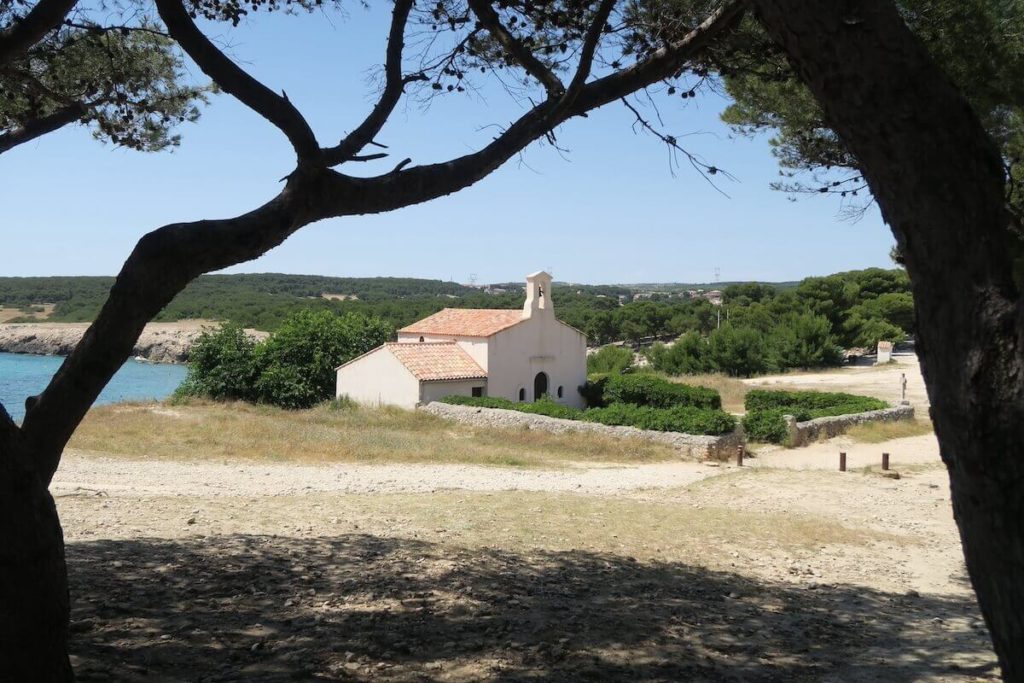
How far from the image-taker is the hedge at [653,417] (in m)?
21.3

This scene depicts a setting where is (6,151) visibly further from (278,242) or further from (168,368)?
(168,368)

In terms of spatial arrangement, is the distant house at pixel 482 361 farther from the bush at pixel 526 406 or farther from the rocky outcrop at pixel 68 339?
the rocky outcrop at pixel 68 339

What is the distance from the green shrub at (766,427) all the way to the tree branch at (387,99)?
18791 millimetres

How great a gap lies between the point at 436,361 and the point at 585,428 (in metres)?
8.95

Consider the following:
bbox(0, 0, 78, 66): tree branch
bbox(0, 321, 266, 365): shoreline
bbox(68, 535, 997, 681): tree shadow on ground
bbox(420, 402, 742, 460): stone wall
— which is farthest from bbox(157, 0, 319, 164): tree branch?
bbox(0, 321, 266, 365): shoreline

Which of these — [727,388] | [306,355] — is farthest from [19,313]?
[727,388]

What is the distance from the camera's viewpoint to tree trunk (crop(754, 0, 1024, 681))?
2275 millimetres

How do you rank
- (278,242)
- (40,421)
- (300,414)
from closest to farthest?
(40,421) → (278,242) → (300,414)

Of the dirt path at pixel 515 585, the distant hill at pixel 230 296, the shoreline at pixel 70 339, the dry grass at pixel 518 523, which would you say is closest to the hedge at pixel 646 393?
the dirt path at pixel 515 585

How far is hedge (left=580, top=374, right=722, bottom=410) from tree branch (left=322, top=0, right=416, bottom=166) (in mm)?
22128

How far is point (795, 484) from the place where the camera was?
13977 millimetres

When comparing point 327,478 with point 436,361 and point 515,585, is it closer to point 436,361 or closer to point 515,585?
point 515,585

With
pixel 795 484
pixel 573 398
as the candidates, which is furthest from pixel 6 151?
pixel 573 398

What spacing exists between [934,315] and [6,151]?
18.8 feet
